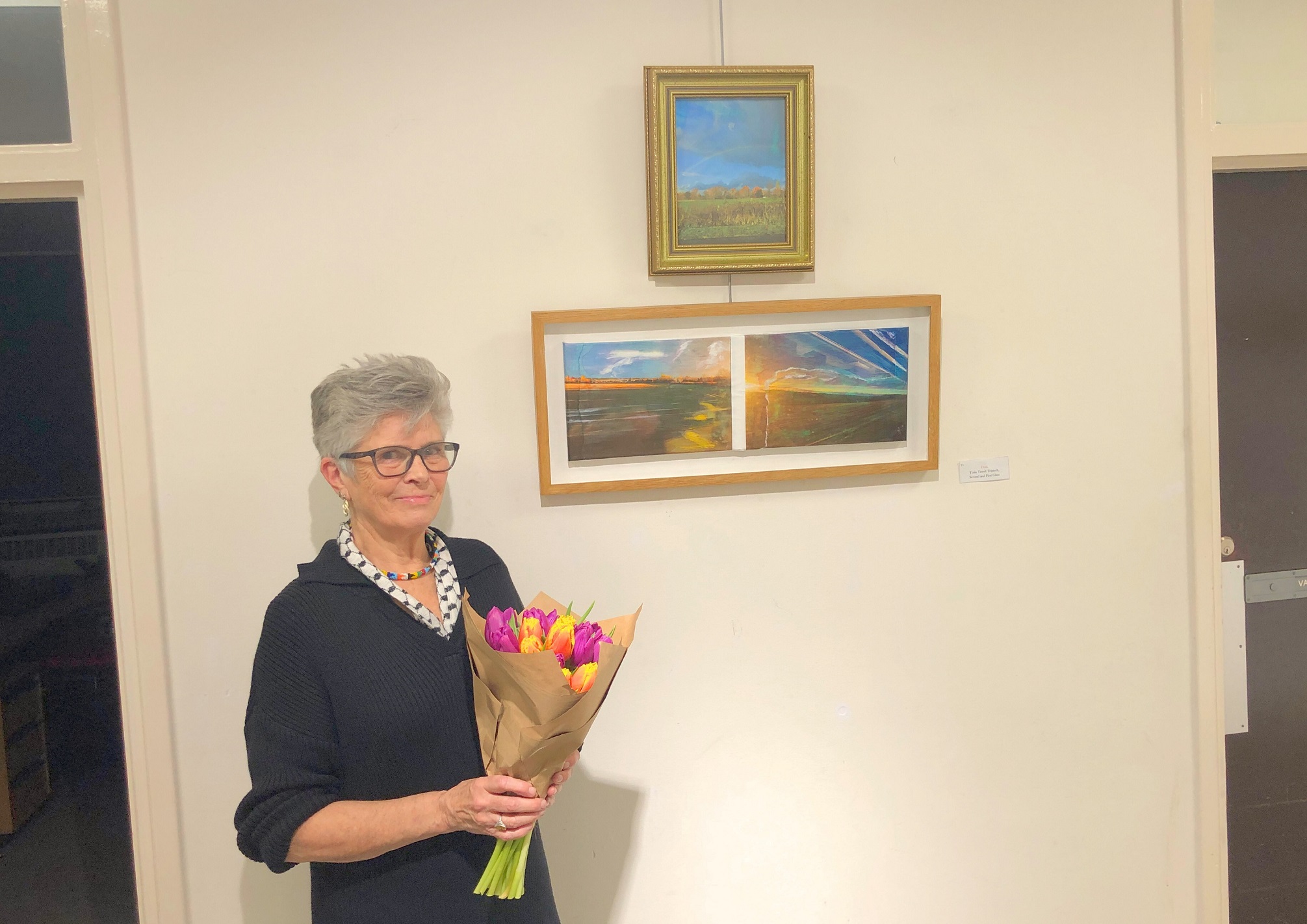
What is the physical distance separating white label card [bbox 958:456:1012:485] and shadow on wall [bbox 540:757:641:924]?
0.99 metres

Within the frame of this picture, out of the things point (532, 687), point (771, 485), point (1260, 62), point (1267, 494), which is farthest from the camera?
point (1267, 494)

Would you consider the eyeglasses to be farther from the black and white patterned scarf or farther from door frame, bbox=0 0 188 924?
door frame, bbox=0 0 188 924

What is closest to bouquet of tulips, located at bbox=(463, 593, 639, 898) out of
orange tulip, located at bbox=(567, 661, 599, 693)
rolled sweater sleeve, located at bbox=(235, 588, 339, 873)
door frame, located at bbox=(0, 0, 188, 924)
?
orange tulip, located at bbox=(567, 661, 599, 693)

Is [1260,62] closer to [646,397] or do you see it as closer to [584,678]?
[646,397]

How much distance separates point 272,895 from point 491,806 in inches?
32.6

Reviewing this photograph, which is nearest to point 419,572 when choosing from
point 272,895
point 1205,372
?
point 272,895

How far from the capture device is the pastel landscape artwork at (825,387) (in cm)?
173

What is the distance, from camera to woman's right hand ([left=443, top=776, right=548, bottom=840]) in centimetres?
117

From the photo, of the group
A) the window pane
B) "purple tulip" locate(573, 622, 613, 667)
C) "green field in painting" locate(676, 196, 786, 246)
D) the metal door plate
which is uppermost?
the window pane

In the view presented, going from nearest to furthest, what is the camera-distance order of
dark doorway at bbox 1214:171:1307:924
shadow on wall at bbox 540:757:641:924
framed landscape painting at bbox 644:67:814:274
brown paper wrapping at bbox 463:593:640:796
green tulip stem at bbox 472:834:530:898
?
brown paper wrapping at bbox 463:593:640:796 < green tulip stem at bbox 472:834:530:898 < framed landscape painting at bbox 644:67:814:274 < shadow on wall at bbox 540:757:641:924 < dark doorway at bbox 1214:171:1307:924

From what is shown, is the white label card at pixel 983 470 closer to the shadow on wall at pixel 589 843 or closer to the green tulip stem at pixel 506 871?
the shadow on wall at pixel 589 843

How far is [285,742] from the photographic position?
1.17 meters

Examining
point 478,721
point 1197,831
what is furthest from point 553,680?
point 1197,831

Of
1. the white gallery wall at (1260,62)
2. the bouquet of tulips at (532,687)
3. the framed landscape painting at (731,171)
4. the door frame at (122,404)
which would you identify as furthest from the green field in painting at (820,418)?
the door frame at (122,404)
